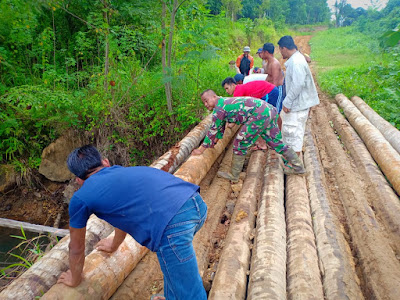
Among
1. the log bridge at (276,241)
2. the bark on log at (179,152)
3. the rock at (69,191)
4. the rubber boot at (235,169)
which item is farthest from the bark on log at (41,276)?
the rock at (69,191)

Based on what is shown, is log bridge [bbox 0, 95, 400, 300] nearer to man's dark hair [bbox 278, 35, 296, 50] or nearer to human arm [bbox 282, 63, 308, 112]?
human arm [bbox 282, 63, 308, 112]

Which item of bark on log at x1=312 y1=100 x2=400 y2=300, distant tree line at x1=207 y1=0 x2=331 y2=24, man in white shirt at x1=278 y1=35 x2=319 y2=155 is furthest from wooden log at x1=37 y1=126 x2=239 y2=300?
distant tree line at x1=207 y1=0 x2=331 y2=24

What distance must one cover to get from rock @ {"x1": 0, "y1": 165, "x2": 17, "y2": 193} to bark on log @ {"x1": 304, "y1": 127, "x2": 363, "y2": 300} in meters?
5.72

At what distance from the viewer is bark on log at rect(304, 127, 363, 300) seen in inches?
83.1

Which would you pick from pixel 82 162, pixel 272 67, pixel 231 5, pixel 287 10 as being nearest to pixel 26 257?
pixel 82 162

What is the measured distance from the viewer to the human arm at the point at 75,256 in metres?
1.65

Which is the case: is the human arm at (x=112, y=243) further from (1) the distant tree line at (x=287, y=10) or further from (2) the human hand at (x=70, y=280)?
(1) the distant tree line at (x=287, y=10)

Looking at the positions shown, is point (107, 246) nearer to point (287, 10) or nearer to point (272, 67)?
point (272, 67)

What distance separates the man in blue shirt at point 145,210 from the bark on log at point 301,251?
0.87 m

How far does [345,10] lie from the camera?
59750 millimetres

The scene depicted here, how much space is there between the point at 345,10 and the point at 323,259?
7221 centimetres

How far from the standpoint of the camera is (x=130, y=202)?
5.28 ft

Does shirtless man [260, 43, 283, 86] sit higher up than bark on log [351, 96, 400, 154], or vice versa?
shirtless man [260, 43, 283, 86]

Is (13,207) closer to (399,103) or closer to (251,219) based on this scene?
(251,219)
